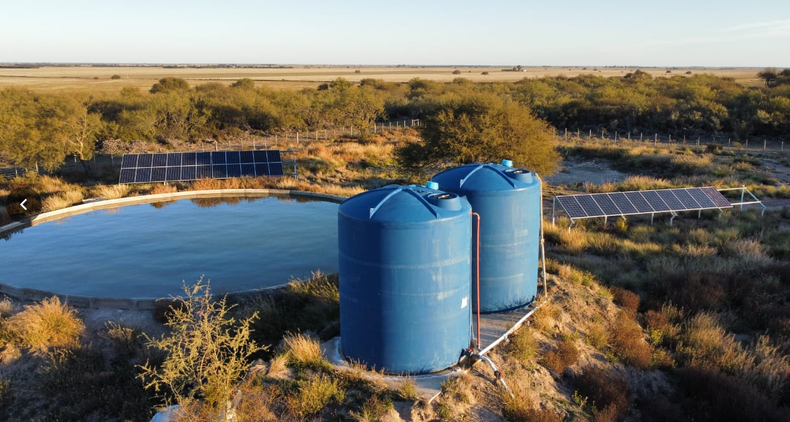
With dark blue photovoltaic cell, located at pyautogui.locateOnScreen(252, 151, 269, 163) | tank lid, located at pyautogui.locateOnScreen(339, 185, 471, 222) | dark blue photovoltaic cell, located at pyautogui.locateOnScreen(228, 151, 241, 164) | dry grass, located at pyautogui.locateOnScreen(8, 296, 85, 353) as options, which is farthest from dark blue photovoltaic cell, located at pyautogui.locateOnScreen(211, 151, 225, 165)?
tank lid, located at pyautogui.locateOnScreen(339, 185, 471, 222)

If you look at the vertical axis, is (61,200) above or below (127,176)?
below

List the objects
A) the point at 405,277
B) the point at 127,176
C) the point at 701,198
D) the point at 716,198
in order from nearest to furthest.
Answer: the point at 405,277 → the point at 701,198 → the point at 716,198 → the point at 127,176

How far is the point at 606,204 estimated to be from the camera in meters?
17.0

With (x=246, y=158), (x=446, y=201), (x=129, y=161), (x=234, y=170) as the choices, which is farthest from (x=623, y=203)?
(x=129, y=161)

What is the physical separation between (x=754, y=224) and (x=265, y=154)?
1966 centimetres

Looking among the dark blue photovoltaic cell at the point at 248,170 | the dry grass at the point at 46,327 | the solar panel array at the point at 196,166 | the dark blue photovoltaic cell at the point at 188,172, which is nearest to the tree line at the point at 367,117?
the solar panel array at the point at 196,166

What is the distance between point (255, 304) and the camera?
1059cm

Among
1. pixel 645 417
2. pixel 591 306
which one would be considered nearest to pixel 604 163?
pixel 591 306

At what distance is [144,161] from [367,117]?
75.3ft

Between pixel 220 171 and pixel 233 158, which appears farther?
pixel 233 158

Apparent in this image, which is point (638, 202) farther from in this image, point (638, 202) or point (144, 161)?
point (144, 161)

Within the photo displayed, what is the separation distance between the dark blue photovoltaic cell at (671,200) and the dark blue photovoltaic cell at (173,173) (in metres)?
19.2

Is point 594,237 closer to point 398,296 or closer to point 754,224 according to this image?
point 754,224

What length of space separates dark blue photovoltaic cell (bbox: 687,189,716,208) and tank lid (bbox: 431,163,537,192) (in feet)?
37.7
